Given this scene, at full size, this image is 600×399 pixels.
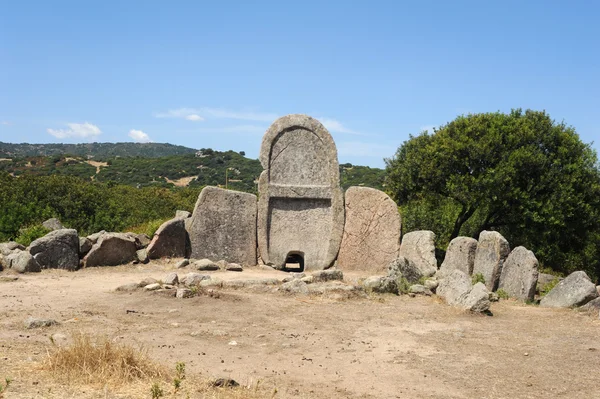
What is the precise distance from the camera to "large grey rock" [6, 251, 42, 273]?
12648 mm

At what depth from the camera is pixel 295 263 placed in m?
17.5

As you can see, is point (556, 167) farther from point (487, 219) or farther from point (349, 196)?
point (349, 196)

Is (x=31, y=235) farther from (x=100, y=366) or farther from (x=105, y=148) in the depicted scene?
(x=105, y=148)

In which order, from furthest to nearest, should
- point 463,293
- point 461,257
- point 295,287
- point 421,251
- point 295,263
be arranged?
point 295,263 < point 421,251 < point 461,257 < point 295,287 < point 463,293

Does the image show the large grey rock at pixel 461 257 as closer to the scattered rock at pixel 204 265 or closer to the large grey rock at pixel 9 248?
the scattered rock at pixel 204 265

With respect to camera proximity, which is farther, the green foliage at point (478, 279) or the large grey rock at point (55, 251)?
the large grey rock at point (55, 251)

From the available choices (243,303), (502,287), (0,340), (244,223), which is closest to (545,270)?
(502,287)

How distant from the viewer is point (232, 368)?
685cm

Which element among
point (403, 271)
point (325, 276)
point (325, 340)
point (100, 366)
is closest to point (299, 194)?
point (325, 276)

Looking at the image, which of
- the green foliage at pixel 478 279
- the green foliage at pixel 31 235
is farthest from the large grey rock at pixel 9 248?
the green foliage at pixel 478 279

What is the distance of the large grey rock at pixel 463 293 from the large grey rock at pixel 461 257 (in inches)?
69.4

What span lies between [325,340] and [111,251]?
291 inches

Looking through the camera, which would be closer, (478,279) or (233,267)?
(478,279)

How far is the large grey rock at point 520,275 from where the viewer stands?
38.5ft
